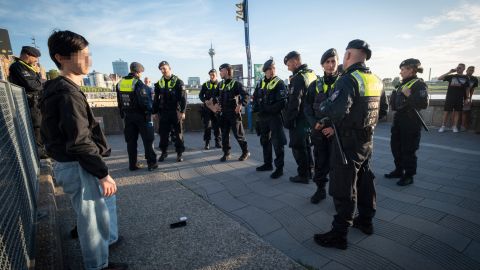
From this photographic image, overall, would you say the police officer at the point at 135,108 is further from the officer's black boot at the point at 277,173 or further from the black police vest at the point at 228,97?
the officer's black boot at the point at 277,173

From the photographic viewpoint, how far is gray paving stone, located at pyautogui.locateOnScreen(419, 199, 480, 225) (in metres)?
2.88

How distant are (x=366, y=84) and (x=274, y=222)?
1.82 metres

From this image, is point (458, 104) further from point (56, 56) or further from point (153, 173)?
point (56, 56)

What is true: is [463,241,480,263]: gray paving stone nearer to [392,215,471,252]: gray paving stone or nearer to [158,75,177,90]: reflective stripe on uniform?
[392,215,471,252]: gray paving stone

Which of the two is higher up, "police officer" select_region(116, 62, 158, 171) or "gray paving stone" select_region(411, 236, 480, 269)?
"police officer" select_region(116, 62, 158, 171)

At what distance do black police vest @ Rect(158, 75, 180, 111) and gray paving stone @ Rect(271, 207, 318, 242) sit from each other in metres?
3.30

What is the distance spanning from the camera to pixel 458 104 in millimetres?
7668

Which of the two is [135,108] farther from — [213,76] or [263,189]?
[263,189]

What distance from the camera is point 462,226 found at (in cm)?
272

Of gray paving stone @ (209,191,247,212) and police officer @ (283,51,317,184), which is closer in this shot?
gray paving stone @ (209,191,247,212)

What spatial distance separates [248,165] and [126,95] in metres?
2.78

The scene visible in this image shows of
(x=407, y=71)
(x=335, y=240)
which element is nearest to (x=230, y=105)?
(x=407, y=71)

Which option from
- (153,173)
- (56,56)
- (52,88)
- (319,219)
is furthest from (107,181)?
(153,173)

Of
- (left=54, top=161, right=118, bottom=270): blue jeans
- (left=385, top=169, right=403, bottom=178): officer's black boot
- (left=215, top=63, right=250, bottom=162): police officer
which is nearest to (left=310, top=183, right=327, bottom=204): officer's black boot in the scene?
(left=385, top=169, right=403, bottom=178): officer's black boot
